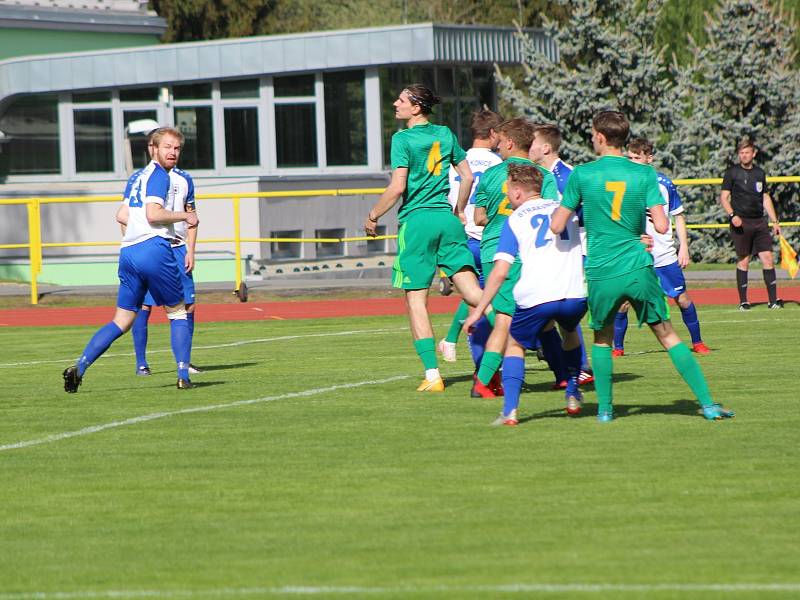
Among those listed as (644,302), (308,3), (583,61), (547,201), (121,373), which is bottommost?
(121,373)

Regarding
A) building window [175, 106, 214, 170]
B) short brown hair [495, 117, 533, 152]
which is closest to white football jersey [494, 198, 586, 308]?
short brown hair [495, 117, 533, 152]

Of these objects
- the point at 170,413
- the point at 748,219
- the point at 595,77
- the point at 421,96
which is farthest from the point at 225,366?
the point at 595,77

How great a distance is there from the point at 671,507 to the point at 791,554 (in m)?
0.96

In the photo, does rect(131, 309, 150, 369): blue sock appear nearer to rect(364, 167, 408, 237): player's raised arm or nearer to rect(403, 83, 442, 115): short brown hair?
rect(364, 167, 408, 237): player's raised arm

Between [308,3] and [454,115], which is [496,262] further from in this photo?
[308,3]

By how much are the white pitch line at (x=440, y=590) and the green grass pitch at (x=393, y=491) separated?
0.02 meters

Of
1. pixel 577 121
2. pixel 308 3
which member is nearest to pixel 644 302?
pixel 577 121

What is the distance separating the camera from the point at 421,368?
13039 mm

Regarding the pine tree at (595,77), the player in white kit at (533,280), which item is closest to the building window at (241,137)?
the pine tree at (595,77)

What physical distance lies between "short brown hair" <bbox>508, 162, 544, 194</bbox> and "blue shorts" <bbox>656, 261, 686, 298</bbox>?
4546mm

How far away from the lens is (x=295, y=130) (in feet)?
122

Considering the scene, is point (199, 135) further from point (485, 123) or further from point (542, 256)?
point (542, 256)

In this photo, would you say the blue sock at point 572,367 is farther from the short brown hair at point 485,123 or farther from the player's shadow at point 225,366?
the player's shadow at point 225,366

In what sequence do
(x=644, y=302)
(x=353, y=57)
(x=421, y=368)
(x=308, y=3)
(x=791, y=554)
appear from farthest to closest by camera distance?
(x=308, y=3)
(x=353, y=57)
(x=421, y=368)
(x=644, y=302)
(x=791, y=554)
